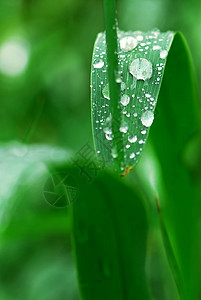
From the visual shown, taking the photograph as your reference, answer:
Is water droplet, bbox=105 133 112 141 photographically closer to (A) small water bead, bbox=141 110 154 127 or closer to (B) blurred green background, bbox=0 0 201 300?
(A) small water bead, bbox=141 110 154 127

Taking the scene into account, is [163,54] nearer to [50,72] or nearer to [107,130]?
[107,130]

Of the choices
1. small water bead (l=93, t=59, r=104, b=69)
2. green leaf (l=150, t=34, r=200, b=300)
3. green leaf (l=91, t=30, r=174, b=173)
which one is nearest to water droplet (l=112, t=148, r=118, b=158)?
green leaf (l=91, t=30, r=174, b=173)

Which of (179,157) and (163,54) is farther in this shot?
(179,157)

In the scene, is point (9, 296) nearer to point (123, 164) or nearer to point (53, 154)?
point (53, 154)

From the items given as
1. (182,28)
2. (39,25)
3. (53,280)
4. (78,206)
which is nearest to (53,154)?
(78,206)

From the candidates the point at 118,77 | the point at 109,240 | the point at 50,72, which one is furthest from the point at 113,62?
the point at 50,72

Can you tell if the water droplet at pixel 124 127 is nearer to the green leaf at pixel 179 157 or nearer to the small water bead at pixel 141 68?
the small water bead at pixel 141 68

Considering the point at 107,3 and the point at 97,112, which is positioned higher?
the point at 107,3
